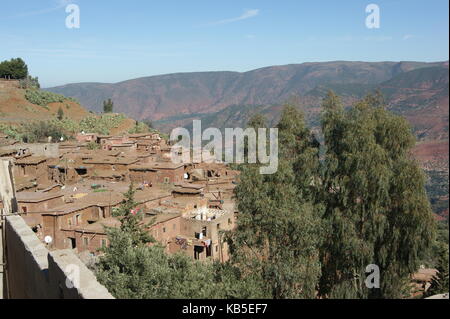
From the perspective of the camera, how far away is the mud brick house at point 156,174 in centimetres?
3222

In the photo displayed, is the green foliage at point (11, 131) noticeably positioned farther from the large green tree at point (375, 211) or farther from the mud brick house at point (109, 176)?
the large green tree at point (375, 211)

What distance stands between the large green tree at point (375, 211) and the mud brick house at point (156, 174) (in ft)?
64.1

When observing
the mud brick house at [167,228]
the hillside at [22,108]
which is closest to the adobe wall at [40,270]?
the mud brick house at [167,228]

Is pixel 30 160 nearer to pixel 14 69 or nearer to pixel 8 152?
pixel 8 152

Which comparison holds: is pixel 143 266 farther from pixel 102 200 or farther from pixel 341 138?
pixel 102 200

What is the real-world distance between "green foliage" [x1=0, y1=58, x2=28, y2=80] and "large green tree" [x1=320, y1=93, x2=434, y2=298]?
2820 inches

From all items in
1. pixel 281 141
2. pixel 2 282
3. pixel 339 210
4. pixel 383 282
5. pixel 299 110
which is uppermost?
pixel 299 110

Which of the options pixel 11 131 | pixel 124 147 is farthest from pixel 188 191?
pixel 11 131
